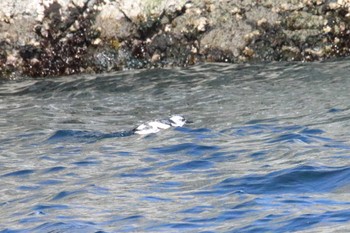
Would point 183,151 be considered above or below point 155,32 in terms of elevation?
below

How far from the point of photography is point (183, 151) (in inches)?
396

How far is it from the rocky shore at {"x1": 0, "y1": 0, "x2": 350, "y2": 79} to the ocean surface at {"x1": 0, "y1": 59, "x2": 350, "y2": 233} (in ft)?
1.43

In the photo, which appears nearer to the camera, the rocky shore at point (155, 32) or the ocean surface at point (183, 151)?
the ocean surface at point (183, 151)

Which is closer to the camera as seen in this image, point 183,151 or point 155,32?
point 183,151

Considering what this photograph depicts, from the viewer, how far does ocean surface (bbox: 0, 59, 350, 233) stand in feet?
24.7

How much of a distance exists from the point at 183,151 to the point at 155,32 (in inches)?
219

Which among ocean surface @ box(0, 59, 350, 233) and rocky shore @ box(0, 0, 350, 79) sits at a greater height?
rocky shore @ box(0, 0, 350, 79)

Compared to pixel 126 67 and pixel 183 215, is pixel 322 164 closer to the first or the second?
pixel 183 215

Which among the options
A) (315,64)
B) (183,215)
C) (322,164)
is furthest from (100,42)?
(183,215)

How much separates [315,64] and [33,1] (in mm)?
4802

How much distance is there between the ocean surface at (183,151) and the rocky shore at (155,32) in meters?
0.44

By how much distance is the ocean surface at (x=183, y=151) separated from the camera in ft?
24.7

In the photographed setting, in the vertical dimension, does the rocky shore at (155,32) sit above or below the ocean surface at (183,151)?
above

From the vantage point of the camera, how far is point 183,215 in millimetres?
7512
